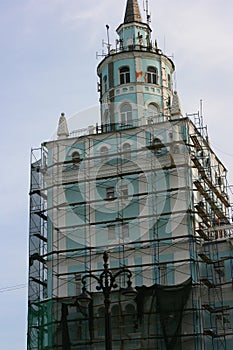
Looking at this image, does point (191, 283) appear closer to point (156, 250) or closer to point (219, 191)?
point (156, 250)

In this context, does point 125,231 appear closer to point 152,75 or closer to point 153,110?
point 153,110

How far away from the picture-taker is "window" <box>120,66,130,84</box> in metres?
51.3

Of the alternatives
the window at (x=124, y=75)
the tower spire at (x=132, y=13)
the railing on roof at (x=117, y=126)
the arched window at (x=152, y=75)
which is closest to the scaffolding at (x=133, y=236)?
A: the railing on roof at (x=117, y=126)

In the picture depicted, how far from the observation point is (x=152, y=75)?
51.5m

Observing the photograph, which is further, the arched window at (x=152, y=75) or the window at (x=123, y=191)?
the arched window at (x=152, y=75)

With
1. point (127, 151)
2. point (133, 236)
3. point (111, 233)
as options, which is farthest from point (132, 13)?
point (133, 236)

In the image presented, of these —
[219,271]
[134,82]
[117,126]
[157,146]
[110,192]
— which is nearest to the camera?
[219,271]

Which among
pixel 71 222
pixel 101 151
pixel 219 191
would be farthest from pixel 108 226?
pixel 219 191

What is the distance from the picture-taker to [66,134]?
48000 mm

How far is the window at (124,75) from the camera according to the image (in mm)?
51297

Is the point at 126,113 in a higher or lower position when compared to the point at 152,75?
lower

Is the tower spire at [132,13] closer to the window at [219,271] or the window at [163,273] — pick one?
the window at [163,273]

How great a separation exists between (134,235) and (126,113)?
34.6 ft

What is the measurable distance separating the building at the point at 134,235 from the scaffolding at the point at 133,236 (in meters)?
0.06
